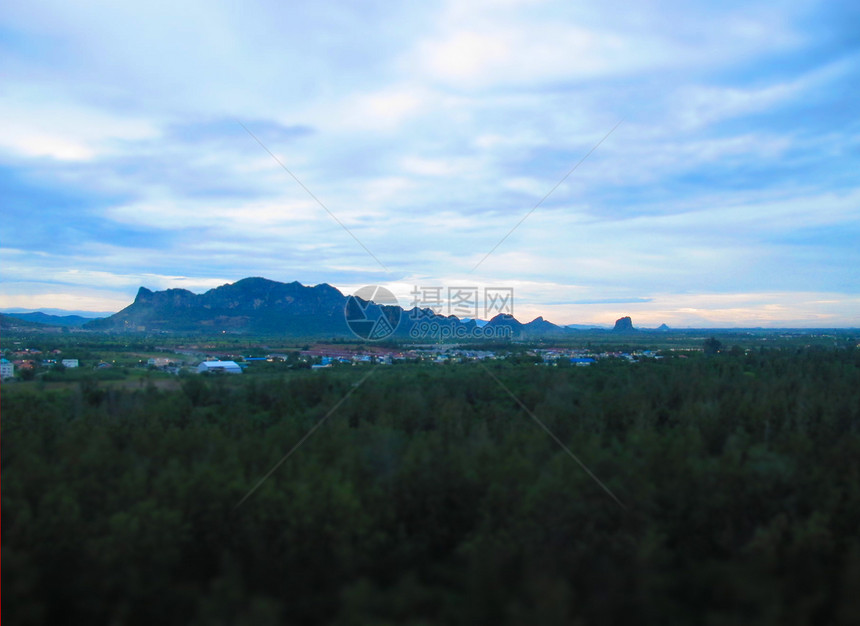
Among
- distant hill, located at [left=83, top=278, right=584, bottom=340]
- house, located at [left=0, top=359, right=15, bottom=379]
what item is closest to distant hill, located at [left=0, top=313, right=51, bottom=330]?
distant hill, located at [left=83, top=278, right=584, bottom=340]

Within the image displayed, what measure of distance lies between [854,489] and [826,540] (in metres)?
2.65

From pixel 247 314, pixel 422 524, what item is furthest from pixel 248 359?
pixel 247 314

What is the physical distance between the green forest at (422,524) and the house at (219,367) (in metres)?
17.3

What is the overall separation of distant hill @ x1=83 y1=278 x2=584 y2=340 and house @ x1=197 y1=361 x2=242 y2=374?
4096cm

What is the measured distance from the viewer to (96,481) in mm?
13523

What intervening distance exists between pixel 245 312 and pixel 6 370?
69274 millimetres

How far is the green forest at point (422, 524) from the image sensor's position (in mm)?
9000

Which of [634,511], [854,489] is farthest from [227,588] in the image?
[854,489]

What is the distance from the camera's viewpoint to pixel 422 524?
523 inches

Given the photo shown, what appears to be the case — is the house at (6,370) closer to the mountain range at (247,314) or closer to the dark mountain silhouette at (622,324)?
the mountain range at (247,314)

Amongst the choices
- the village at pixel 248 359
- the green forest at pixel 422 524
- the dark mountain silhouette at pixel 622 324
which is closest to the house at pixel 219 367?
the village at pixel 248 359

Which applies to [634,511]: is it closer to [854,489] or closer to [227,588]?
[854,489]

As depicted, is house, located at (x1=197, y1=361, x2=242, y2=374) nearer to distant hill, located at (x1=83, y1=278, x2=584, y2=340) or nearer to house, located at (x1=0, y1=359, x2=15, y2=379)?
house, located at (x1=0, y1=359, x2=15, y2=379)

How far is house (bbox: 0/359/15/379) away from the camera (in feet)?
114
